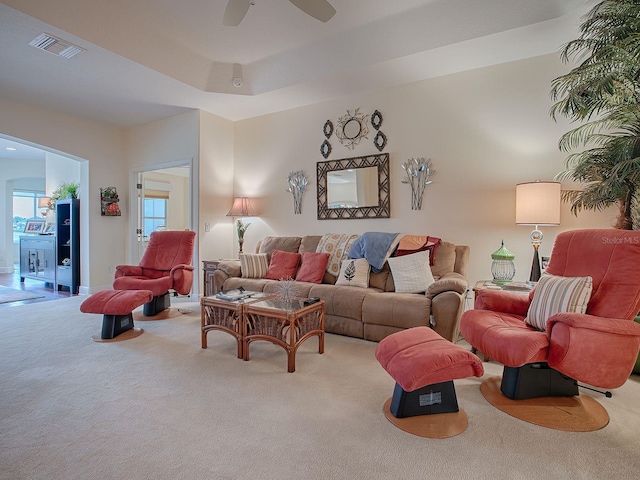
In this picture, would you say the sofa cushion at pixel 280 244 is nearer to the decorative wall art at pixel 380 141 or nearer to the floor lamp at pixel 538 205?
the decorative wall art at pixel 380 141

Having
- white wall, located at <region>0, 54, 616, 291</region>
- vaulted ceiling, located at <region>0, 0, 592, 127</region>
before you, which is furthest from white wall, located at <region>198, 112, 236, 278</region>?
vaulted ceiling, located at <region>0, 0, 592, 127</region>

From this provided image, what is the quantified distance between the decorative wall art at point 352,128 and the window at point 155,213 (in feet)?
16.9

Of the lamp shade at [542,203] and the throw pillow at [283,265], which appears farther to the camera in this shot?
the throw pillow at [283,265]

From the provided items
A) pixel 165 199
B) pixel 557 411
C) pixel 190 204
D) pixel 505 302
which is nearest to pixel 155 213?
pixel 165 199

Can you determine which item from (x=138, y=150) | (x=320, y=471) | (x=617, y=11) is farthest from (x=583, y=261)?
(x=138, y=150)

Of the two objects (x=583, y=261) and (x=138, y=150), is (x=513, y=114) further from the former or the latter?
(x=138, y=150)

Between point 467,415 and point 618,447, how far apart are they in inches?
26.3

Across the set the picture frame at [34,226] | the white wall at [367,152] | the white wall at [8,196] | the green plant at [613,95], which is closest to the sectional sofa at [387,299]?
the white wall at [367,152]

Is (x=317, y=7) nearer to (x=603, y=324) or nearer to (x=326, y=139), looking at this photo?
(x=326, y=139)

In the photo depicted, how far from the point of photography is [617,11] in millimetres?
2225

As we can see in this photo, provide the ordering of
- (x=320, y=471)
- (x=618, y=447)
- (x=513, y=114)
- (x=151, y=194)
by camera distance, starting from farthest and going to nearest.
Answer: (x=151, y=194) → (x=513, y=114) → (x=618, y=447) → (x=320, y=471)

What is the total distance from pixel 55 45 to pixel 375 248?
3612mm

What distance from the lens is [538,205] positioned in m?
2.95

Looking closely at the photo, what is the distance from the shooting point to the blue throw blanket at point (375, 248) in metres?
3.54
